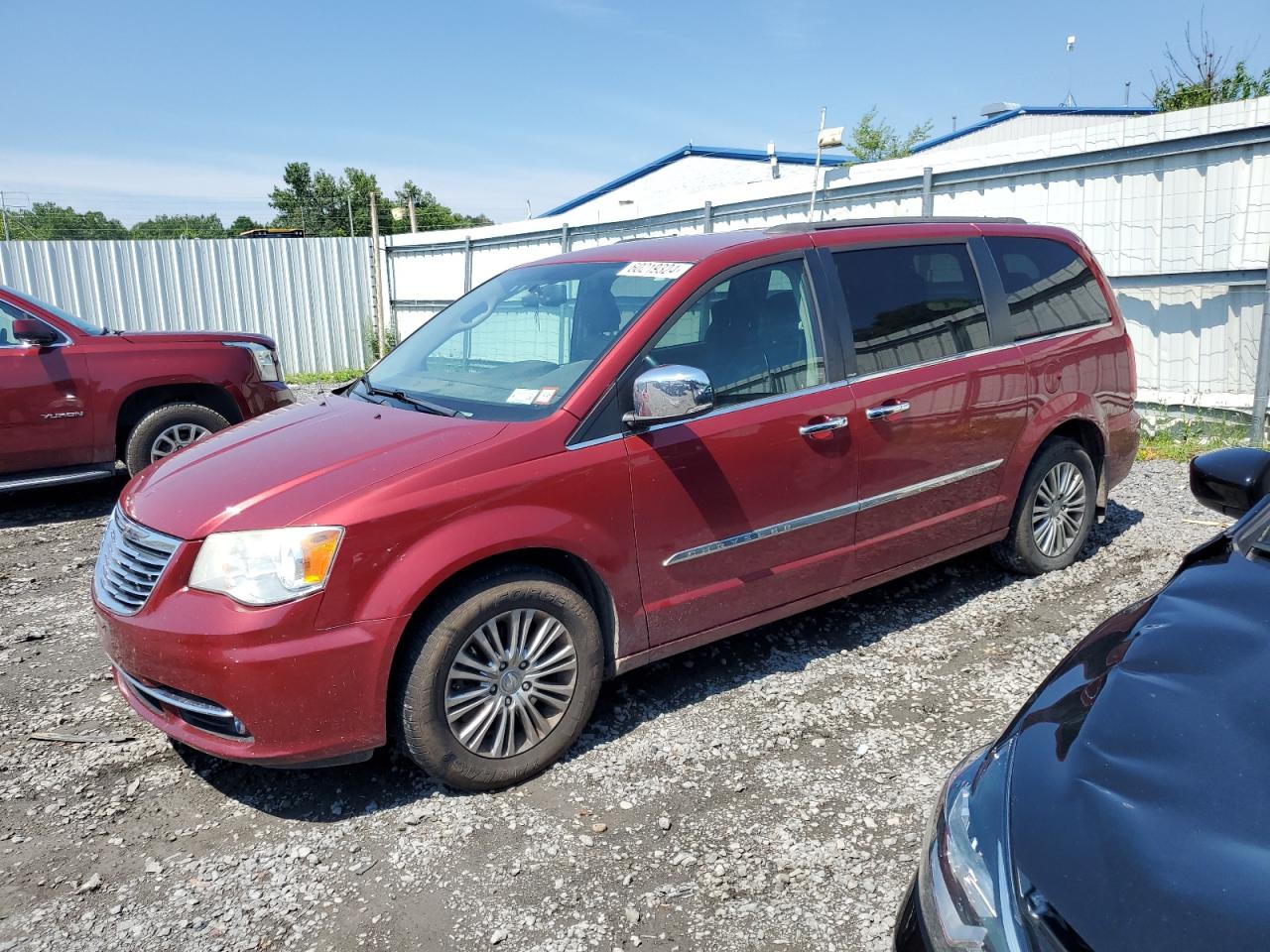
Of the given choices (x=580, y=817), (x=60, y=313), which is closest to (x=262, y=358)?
(x=60, y=313)

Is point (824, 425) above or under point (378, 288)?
under

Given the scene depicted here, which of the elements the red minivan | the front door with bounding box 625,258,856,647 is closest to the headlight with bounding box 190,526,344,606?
the red minivan

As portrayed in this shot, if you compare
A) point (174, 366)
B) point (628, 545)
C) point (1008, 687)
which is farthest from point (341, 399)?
point (174, 366)

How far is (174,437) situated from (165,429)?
4.0 inches

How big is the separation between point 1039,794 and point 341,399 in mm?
3272

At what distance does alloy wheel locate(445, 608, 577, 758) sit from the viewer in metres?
3.21

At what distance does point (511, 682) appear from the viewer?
130 inches

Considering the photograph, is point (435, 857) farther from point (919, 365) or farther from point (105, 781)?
point (919, 365)

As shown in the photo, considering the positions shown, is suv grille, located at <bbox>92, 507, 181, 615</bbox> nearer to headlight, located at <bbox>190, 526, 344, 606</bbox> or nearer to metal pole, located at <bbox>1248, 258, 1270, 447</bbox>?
headlight, located at <bbox>190, 526, 344, 606</bbox>

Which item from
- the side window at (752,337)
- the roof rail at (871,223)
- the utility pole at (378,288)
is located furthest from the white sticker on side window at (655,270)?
the utility pole at (378,288)

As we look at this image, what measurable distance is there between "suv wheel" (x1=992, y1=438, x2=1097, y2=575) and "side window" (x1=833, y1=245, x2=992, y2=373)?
0.83 m

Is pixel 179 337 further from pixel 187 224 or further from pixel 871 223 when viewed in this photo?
pixel 187 224

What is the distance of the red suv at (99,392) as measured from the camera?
6781 millimetres

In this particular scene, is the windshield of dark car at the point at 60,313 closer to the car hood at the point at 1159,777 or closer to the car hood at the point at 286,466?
the car hood at the point at 286,466
